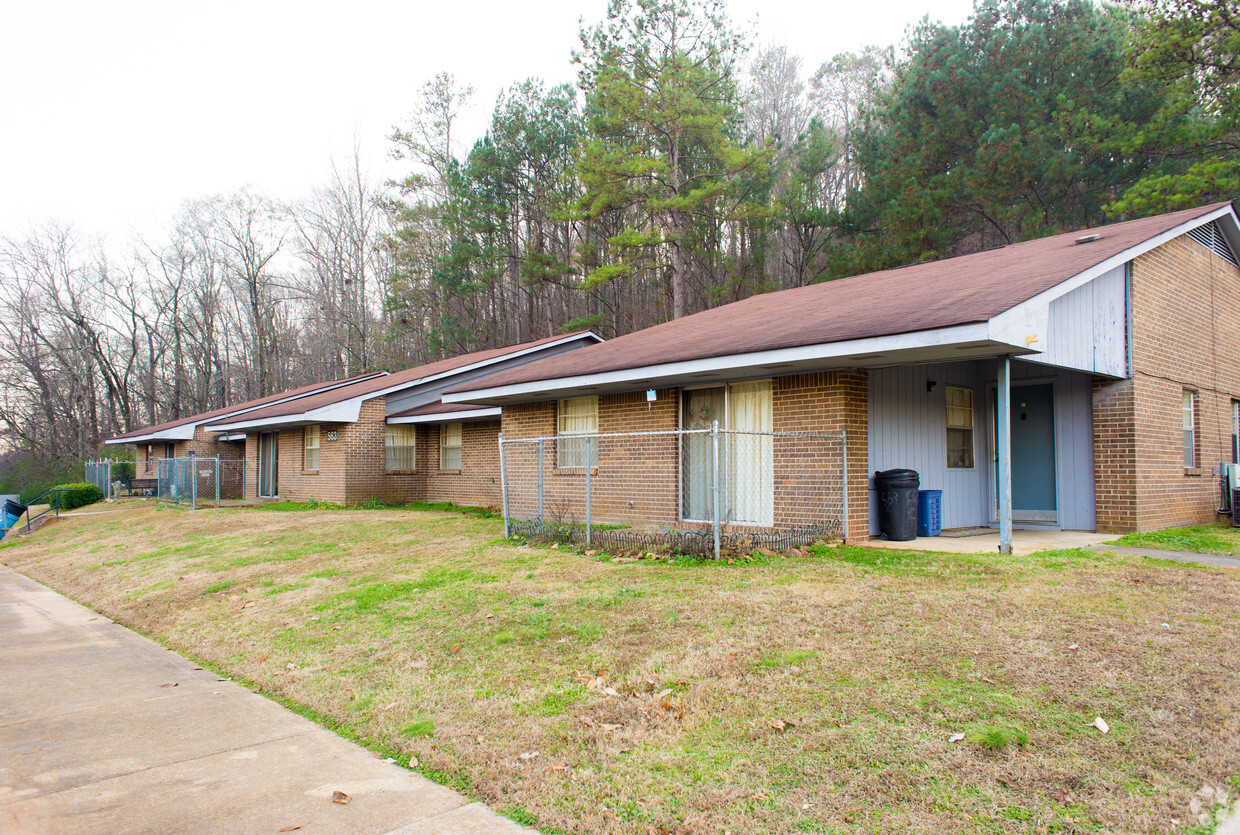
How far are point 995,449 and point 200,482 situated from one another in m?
24.6

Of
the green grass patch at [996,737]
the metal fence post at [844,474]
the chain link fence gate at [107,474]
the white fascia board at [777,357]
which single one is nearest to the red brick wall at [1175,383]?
the metal fence post at [844,474]

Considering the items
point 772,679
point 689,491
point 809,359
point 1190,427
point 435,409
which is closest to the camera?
point 772,679

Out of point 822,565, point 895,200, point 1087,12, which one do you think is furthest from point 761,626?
point 1087,12

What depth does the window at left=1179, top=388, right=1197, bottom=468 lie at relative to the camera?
12688mm

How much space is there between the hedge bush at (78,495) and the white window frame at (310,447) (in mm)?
10633

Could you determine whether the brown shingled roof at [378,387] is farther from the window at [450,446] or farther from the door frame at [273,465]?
the window at [450,446]

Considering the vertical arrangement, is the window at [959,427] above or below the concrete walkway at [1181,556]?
above

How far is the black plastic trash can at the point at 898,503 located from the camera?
34.0ft

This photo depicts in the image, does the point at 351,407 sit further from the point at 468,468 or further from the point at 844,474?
the point at 844,474

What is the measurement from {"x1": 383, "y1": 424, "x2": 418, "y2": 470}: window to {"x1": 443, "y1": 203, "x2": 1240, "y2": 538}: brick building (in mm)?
8528

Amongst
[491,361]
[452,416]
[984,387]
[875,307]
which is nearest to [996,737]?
[875,307]

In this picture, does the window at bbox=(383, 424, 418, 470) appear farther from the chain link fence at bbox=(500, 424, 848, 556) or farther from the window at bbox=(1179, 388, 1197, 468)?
the window at bbox=(1179, 388, 1197, 468)

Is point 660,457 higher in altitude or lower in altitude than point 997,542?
higher

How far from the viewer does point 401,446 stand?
21.7 metres
